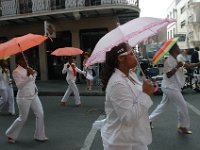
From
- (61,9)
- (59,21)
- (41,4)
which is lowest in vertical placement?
(59,21)

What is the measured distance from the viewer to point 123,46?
3.44 m

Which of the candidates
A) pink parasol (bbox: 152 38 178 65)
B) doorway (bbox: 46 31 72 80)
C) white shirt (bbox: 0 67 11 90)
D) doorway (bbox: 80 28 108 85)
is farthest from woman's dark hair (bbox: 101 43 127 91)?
doorway (bbox: 46 31 72 80)

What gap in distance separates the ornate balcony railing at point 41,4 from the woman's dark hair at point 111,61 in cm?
1739

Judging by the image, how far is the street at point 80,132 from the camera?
659cm

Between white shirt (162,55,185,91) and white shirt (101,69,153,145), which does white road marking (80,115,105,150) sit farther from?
white shirt (101,69,153,145)

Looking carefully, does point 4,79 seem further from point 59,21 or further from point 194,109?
point 59,21

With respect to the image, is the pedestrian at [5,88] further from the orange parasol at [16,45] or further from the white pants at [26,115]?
the orange parasol at [16,45]

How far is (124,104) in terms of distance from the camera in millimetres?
3168

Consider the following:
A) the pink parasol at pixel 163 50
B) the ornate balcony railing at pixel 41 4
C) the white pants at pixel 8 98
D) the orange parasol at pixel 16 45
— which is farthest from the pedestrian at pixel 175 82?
the ornate balcony railing at pixel 41 4

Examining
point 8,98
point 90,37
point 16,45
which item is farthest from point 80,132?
point 90,37

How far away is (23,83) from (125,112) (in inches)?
156

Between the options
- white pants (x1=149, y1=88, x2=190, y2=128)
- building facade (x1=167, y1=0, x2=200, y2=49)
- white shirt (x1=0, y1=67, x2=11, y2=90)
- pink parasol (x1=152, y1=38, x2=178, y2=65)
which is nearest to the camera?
pink parasol (x1=152, y1=38, x2=178, y2=65)

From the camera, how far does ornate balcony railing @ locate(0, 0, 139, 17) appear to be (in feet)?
69.1

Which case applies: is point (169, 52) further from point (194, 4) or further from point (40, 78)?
point (194, 4)
